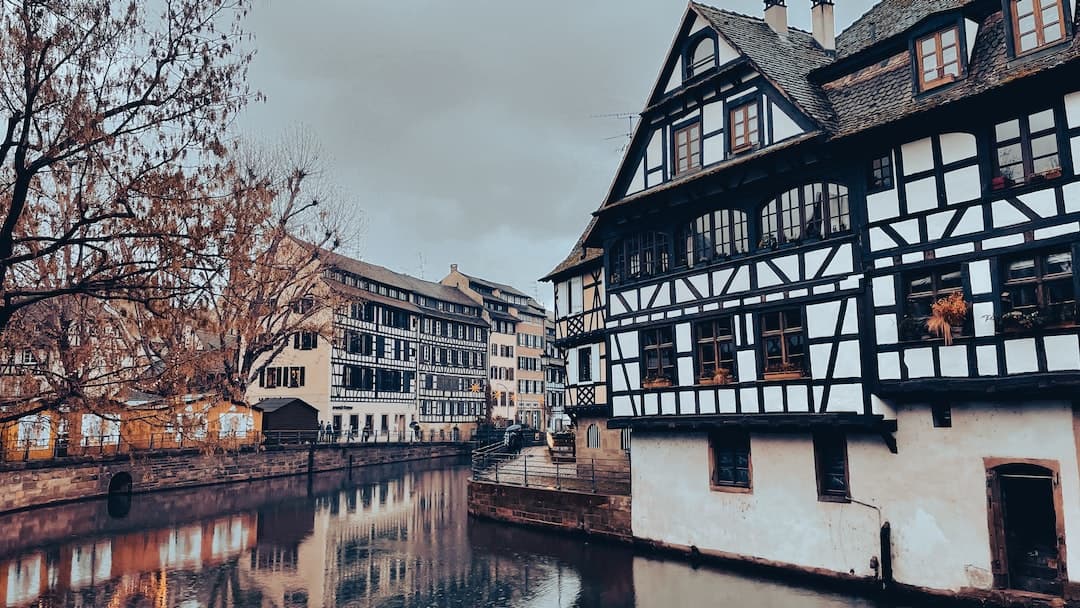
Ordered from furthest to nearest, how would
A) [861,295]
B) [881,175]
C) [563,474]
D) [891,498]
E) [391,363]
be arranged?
1. [391,363]
2. [563,474]
3. [881,175]
4. [861,295]
5. [891,498]

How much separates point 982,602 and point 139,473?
113 ft

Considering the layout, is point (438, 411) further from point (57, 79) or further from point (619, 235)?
point (57, 79)

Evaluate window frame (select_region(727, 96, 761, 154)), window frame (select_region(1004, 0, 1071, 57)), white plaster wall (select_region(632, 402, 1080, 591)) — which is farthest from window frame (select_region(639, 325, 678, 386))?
window frame (select_region(1004, 0, 1071, 57))

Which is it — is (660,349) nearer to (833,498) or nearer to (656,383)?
(656,383)

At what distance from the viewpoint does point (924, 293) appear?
15.9 metres

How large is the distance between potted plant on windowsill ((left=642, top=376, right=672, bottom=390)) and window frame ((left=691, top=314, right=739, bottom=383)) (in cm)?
100

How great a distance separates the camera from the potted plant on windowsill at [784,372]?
1789cm

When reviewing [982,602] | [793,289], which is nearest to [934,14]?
[793,289]

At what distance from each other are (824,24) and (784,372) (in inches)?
446

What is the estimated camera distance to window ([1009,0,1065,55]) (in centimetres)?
1446

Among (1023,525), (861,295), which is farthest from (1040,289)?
(1023,525)

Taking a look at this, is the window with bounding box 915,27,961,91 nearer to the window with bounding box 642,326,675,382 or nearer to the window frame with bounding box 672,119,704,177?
the window frame with bounding box 672,119,704,177

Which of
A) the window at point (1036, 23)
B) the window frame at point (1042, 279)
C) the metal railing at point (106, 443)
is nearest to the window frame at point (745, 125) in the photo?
the window at point (1036, 23)

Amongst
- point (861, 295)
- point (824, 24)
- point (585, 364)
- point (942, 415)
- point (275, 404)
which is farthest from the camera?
point (275, 404)
